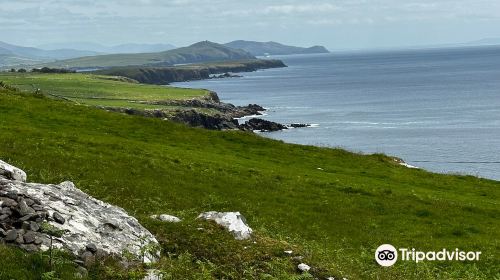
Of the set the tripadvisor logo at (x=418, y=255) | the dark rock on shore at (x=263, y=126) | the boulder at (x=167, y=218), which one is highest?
the boulder at (x=167, y=218)

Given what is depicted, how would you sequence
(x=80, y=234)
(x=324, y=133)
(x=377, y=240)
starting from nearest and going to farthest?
(x=80, y=234) → (x=377, y=240) → (x=324, y=133)

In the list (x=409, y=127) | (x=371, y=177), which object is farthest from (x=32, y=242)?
(x=409, y=127)

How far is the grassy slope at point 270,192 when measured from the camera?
2381 centimetres

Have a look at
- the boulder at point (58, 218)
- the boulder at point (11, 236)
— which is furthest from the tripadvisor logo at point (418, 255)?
the boulder at point (11, 236)

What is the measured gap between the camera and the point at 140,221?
815 inches

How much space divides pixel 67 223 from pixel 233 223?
6484 millimetres

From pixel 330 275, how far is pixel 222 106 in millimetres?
177836

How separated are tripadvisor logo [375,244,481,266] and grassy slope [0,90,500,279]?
23.0 inches

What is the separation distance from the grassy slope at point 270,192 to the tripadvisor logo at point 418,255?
58 centimetres

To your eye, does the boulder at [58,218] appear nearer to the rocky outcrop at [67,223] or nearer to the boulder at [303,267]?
the rocky outcrop at [67,223]

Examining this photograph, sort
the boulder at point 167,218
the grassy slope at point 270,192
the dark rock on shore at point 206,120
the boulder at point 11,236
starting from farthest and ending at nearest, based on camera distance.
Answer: the dark rock on shore at point 206,120
the grassy slope at point 270,192
the boulder at point 167,218
the boulder at point 11,236

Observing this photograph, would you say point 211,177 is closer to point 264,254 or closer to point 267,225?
point 267,225

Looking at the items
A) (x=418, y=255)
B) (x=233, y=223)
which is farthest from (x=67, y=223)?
(x=418, y=255)

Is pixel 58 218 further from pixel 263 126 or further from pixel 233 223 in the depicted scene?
pixel 263 126
